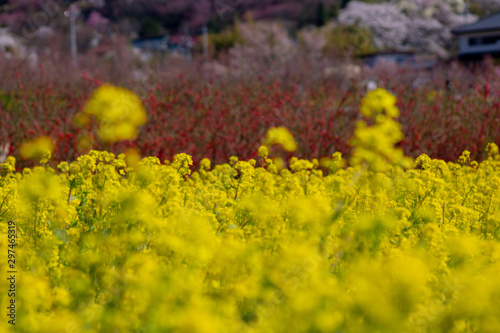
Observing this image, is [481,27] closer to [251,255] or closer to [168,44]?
[168,44]

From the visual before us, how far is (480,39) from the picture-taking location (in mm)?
34031

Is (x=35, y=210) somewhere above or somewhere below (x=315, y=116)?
above

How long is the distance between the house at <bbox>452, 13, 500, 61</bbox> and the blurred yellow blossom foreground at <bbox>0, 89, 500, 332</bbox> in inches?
1247

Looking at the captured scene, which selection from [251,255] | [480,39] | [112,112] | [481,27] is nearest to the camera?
[251,255]

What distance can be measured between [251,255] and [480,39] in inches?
1376

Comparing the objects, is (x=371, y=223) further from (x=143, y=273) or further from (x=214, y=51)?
(x=214, y=51)

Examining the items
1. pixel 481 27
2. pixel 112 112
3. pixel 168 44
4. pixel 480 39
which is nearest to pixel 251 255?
pixel 112 112

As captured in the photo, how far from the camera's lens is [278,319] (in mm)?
2039

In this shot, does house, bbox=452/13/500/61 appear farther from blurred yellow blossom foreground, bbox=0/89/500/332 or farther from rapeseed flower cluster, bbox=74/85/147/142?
blurred yellow blossom foreground, bbox=0/89/500/332

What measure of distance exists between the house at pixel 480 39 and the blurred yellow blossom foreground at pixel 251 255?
31.7m

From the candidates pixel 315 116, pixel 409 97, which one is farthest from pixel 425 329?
pixel 409 97

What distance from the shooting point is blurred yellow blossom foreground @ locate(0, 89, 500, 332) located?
2.06 m

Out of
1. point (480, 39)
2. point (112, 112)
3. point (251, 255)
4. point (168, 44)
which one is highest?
point (251, 255)

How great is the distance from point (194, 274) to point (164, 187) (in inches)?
43.6
